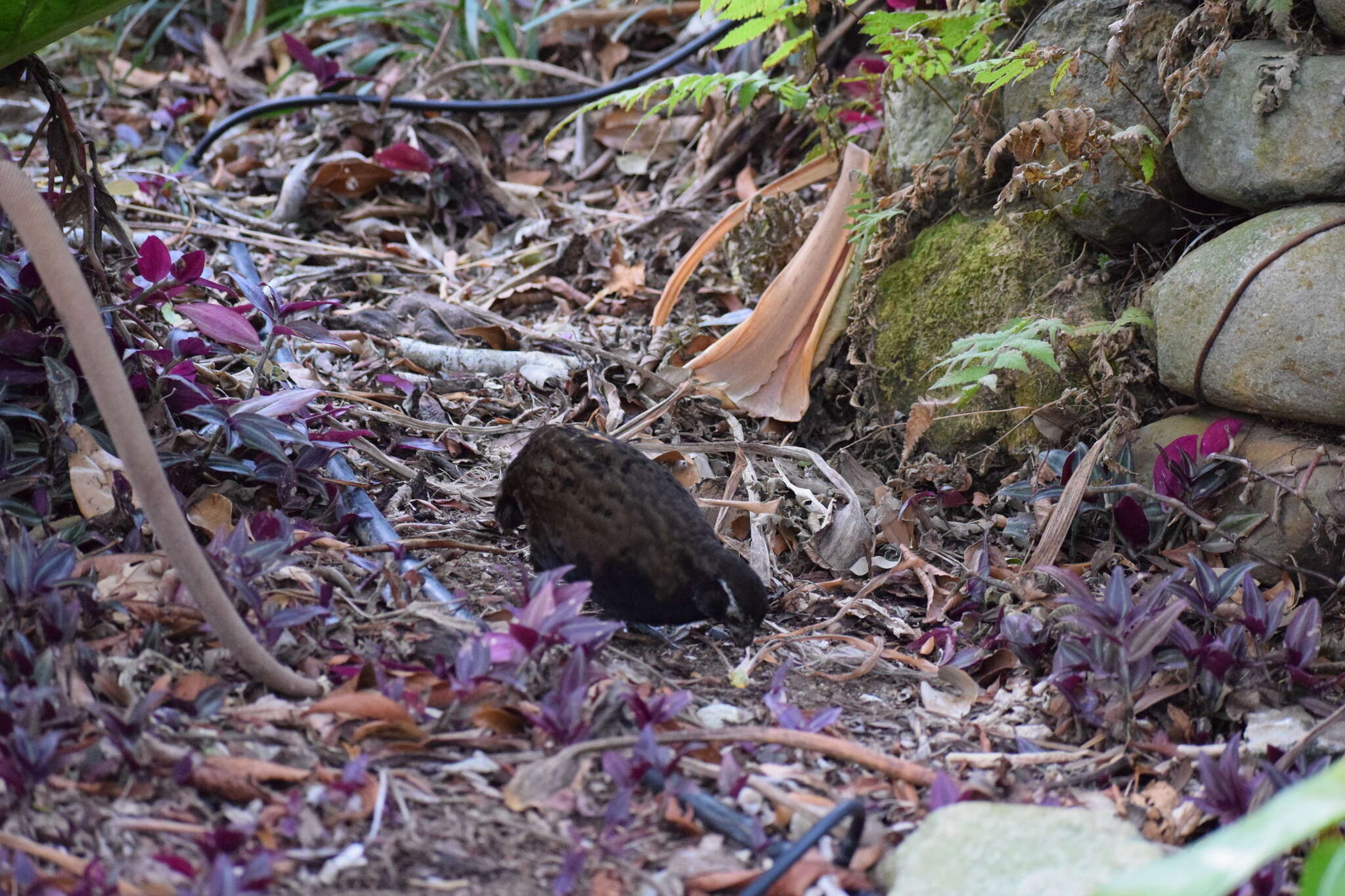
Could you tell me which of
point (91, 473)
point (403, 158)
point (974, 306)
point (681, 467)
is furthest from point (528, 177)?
point (91, 473)

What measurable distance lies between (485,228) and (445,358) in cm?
159

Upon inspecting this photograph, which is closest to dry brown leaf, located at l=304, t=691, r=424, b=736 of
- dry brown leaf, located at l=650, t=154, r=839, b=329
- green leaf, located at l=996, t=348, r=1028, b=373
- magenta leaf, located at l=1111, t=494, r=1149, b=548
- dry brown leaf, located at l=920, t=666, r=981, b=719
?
dry brown leaf, located at l=920, t=666, r=981, b=719

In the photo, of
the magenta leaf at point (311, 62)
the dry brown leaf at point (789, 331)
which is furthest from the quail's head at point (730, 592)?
the magenta leaf at point (311, 62)

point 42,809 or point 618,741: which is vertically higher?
point 42,809

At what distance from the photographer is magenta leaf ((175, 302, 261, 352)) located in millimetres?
2816

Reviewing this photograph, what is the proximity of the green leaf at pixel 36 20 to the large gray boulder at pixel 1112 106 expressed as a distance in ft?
9.12

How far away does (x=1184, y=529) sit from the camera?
10.4ft

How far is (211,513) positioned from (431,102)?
3772mm

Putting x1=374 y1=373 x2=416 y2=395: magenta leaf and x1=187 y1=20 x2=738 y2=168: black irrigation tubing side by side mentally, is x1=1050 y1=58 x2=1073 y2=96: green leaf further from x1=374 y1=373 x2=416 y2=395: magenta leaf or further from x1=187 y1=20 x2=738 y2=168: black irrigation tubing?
x1=187 y1=20 x2=738 y2=168: black irrigation tubing

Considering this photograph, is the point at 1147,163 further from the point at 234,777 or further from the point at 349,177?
the point at 349,177

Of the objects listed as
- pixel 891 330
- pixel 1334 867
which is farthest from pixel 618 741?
pixel 891 330

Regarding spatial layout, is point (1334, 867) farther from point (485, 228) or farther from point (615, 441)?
point (485, 228)

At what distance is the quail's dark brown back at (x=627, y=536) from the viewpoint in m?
2.76

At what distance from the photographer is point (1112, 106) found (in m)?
3.57
